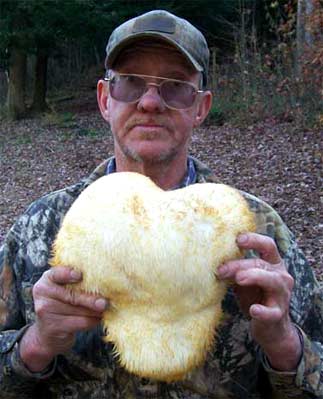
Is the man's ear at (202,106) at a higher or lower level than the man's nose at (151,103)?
lower

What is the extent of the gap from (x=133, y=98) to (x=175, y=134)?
18cm

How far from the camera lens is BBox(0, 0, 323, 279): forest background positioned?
9.84m

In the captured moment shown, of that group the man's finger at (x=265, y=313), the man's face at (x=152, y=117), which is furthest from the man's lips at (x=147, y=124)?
the man's finger at (x=265, y=313)

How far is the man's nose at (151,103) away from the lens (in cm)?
211

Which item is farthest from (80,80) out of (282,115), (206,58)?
(206,58)

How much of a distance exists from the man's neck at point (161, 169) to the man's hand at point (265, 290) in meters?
0.58

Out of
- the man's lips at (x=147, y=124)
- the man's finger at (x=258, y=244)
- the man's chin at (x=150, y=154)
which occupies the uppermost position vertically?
the man's lips at (x=147, y=124)

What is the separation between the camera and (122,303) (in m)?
1.59

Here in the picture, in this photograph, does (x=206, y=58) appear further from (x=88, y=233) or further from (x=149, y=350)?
(x=149, y=350)

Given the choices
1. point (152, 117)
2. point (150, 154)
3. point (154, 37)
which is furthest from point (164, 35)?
point (150, 154)

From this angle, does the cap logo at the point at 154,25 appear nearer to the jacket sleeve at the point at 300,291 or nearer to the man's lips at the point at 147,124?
the man's lips at the point at 147,124

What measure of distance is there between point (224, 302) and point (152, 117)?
0.65m

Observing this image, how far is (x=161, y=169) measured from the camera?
2178 millimetres

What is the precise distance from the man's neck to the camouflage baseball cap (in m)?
0.34
